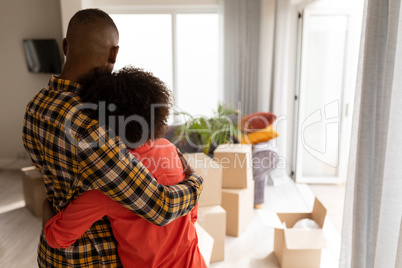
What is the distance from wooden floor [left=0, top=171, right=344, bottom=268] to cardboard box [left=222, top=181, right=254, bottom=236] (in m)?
0.07

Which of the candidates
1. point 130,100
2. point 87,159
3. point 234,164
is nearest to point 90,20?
point 130,100

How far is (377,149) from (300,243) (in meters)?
1.04

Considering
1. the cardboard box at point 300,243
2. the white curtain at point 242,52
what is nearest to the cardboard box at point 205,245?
the cardboard box at point 300,243

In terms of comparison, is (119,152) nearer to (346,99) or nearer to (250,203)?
(250,203)

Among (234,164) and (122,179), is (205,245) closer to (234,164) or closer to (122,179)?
(234,164)

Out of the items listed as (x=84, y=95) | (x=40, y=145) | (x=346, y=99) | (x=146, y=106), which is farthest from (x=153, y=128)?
(x=346, y=99)

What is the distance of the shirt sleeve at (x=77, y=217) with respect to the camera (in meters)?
0.86

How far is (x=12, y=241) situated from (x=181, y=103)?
111 inches

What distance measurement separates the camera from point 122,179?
803mm

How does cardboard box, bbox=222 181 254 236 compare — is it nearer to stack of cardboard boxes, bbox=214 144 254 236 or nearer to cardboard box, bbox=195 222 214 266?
stack of cardboard boxes, bbox=214 144 254 236

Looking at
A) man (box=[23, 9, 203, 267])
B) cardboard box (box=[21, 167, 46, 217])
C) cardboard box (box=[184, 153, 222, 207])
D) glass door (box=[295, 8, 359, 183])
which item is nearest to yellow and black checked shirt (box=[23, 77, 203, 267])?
man (box=[23, 9, 203, 267])

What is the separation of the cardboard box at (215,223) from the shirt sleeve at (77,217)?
1754mm

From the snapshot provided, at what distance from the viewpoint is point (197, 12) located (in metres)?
4.88

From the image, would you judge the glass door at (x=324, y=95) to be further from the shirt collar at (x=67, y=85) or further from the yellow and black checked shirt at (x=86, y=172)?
the shirt collar at (x=67, y=85)
